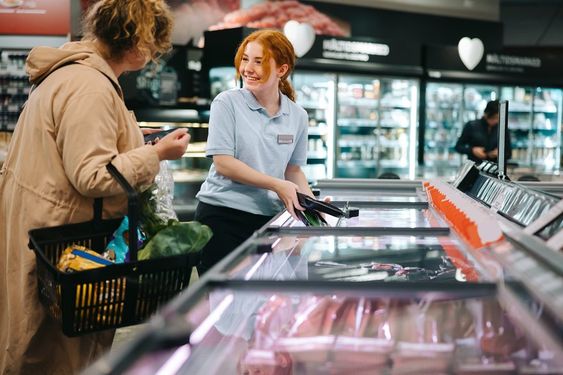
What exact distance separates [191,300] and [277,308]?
471 millimetres

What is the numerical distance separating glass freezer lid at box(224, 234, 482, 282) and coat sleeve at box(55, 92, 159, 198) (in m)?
0.44

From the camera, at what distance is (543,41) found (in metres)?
14.2

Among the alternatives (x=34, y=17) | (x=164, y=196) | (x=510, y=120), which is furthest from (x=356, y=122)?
(x=164, y=196)

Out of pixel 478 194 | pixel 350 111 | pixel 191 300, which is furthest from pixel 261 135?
pixel 350 111

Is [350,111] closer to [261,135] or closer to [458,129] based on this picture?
[458,129]

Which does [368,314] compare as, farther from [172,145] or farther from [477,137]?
[477,137]

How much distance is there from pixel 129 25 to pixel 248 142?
2.59 feet

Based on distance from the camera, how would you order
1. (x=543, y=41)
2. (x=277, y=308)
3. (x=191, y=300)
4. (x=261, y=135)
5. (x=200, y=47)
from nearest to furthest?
1. (x=191, y=300)
2. (x=277, y=308)
3. (x=261, y=135)
4. (x=200, y=47)
5. (x=543, y=41)

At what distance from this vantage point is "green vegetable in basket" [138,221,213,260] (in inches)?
80.4

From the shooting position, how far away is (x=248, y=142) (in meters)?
2.87

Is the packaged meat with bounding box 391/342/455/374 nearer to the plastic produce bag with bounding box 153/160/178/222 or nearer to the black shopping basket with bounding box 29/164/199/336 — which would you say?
the black shopping basket with bounding box 29/164/199/336

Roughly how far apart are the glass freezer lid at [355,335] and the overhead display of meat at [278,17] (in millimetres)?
8298

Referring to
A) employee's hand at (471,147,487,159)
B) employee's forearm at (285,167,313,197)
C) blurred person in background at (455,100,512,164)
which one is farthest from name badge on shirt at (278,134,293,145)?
blurred person in background at (455,100,512,164)

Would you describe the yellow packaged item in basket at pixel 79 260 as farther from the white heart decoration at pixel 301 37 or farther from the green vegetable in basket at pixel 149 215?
the white heart decoration at pixel 301 37
